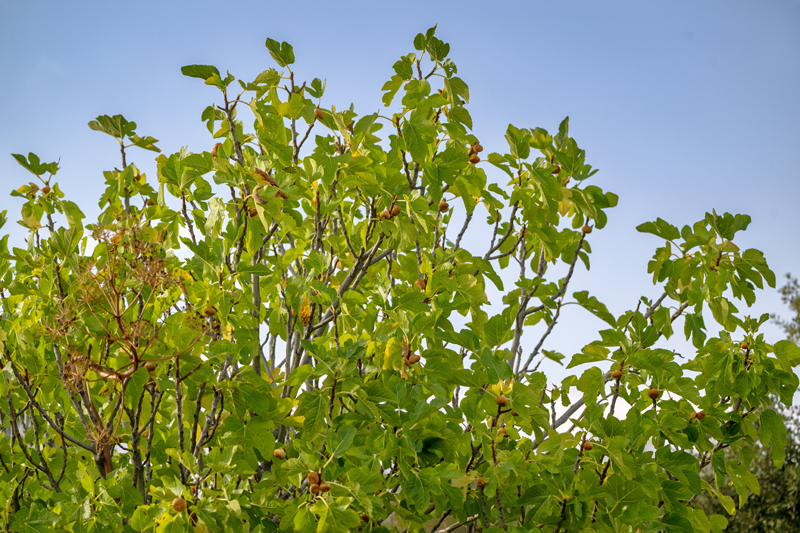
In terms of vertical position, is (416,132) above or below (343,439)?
above

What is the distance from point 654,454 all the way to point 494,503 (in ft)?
2.46

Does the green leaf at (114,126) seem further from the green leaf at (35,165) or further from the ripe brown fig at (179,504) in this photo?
the ripe brown fig at (179,504)

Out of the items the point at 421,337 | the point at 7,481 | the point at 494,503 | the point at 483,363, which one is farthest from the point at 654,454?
the point at 7,481

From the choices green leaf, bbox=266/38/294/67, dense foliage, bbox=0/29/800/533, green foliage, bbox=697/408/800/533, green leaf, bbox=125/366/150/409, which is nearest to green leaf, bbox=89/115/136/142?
dense foliage, bbox=0/29/800/533

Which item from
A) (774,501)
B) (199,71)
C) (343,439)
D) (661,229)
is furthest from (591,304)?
(774,501)

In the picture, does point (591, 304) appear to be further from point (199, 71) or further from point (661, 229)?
point (199, 71)

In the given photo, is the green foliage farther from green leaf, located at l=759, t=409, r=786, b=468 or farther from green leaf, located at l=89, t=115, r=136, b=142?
green leaf, located at l=89, t=115, r=136, b=142

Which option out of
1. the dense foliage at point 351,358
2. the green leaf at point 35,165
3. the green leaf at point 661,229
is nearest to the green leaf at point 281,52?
the dense foliage at point 351,358

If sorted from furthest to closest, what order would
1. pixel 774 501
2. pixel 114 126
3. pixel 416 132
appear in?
pixel 774 501 < pixel 114 126 < pixel 416 132

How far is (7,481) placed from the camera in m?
3.02

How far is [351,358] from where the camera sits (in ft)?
7.56

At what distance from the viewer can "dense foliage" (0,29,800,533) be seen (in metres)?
2.26

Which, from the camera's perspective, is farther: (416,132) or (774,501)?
(774,501)

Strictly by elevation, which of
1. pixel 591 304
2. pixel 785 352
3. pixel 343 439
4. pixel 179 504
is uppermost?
pixel 591 304
